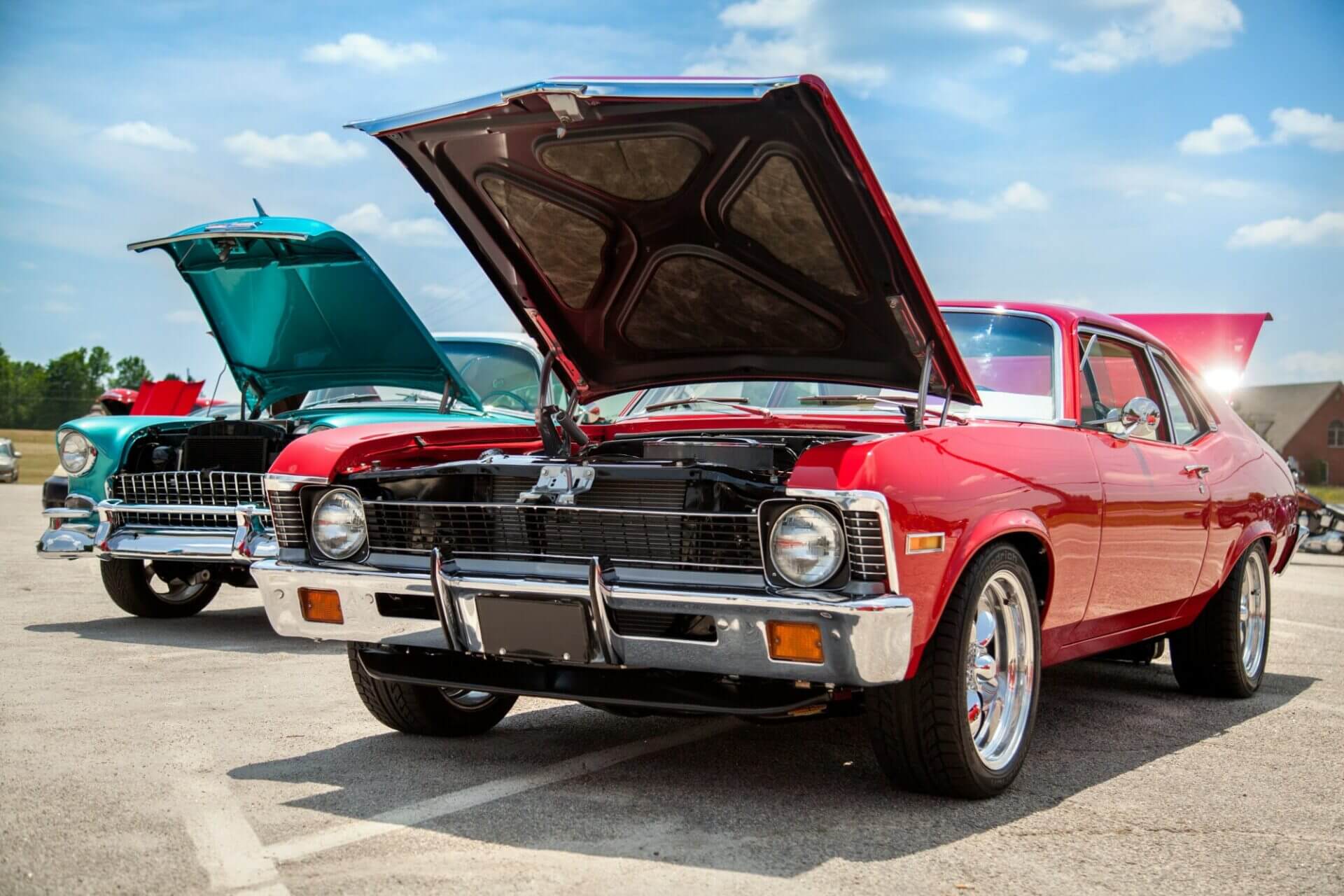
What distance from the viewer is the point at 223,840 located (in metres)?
3.31

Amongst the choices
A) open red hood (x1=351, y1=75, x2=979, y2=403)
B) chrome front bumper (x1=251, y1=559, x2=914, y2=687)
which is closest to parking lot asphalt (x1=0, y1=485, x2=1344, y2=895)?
chrome front bumper (x1=251, y1=559, x2=914, y2=687)

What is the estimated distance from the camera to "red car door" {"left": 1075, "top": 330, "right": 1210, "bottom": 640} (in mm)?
4578

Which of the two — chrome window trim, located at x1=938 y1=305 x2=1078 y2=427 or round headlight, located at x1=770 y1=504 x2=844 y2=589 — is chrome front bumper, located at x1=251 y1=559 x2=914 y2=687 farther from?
chrome window trim, located at x1=938 y1=305 x2=1078 y2=427

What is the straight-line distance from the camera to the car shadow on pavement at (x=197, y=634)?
Result: 265 inches

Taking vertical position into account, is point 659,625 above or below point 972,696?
above

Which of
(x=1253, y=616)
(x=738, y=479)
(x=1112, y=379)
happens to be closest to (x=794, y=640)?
(x=738, y=479)

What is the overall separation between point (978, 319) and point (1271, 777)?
1.90 m

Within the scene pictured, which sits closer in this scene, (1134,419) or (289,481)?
(289,481)

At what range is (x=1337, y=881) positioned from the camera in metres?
3.23

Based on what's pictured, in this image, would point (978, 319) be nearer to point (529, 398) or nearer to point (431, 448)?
point (431, 448)

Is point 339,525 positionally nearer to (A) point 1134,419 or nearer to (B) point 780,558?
(B) point 780,558

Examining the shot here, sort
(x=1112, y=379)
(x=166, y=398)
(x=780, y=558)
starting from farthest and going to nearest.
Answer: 1. (x=166, y=398)
2. (x=1112, y=379)
3. (x=780, y=558)

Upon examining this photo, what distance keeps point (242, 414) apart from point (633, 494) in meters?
4.68

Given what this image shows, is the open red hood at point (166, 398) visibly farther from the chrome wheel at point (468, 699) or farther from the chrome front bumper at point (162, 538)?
the chrome wheel at point (468, 699)
